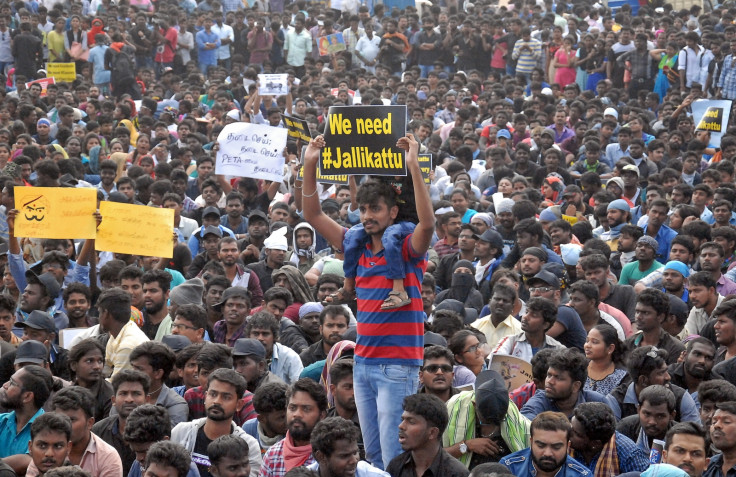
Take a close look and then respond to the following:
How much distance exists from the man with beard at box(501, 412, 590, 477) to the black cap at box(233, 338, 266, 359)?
2.19 meters

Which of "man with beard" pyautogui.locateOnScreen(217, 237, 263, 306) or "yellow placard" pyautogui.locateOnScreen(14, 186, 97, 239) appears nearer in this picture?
"yellow placard" pyautogui.locateOnScreen(14, 186, 97, 239)

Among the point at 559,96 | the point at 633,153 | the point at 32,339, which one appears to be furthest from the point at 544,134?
the point at 32,339

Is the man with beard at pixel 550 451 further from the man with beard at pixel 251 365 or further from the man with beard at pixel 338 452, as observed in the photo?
the man with beard at pixel 251 365

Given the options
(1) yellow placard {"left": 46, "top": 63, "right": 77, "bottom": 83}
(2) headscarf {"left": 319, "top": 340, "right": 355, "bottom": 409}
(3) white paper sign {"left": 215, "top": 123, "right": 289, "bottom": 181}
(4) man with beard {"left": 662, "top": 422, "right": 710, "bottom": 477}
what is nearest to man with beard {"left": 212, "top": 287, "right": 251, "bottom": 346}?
(2) headscarf {"left": 319, "top": 340, "right": 355, "bottom": 409}

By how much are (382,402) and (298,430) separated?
0.59 metres

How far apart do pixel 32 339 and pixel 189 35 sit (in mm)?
16917

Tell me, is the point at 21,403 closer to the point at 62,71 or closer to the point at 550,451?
the point at 550,451

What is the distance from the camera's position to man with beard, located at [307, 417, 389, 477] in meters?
5.94

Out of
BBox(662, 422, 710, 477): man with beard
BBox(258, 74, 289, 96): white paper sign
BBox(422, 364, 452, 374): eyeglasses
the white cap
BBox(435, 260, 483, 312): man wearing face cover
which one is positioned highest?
BBox(258, 74, 289, 96): white paper sign

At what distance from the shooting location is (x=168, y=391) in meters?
7.65

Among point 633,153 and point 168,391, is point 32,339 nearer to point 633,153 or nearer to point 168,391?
point 168,391

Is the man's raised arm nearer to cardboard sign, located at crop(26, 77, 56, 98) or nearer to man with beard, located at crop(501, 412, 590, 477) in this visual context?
man with beard, located at crop(501, 412, 590, 477)

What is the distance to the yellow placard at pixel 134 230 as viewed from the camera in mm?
10562

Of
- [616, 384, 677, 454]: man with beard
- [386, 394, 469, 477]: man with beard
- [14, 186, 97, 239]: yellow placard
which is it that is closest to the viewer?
[386, 394, 469, 477]: man with beard
